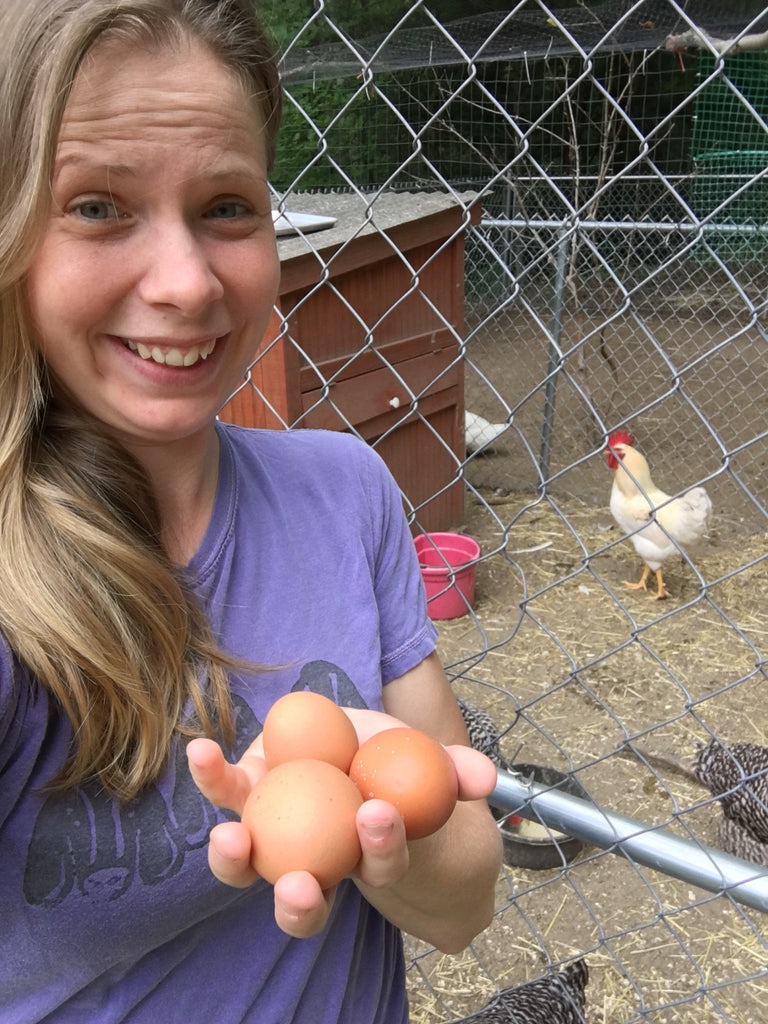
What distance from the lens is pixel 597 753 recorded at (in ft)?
10.5

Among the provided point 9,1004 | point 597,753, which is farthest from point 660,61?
point 9,1004

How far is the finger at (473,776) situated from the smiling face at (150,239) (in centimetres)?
41

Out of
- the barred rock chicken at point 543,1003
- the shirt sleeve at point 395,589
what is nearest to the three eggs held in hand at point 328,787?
the shirt sleeve at point 395,589

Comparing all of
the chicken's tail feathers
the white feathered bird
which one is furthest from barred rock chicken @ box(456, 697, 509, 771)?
the white feathered bird

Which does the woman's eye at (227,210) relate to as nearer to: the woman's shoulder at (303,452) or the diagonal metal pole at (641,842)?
the woman's shoulder at (303,452)

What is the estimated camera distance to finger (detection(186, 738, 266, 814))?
645 mm

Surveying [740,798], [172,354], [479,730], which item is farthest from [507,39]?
[172,354]

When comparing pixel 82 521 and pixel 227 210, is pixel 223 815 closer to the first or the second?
pixel 82 521

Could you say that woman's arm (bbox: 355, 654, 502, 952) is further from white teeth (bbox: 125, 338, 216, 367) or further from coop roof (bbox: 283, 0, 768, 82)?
coop roof (bbox: 283, 0, 768, 82)

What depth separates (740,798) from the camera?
276cm

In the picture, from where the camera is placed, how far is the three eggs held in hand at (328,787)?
660 mm

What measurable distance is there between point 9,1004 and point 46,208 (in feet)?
2.46

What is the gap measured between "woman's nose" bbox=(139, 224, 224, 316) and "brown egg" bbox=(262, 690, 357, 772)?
372 mm

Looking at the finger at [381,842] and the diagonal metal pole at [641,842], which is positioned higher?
the finger at [381,842]
